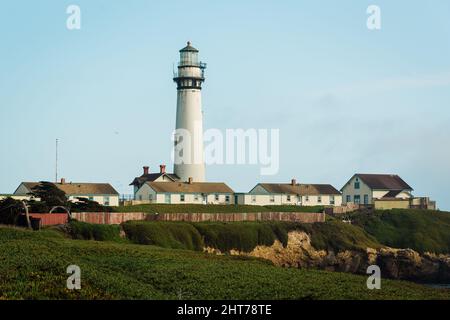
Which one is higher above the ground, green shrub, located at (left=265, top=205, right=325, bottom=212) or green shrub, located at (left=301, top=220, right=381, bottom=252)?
green shrub, located at (left=265, top=205, right=325, bottom=212)

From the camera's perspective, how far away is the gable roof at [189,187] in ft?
322

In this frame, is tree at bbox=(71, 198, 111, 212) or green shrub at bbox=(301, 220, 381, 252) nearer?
tree at bbox=(71, 198, 111, 212)

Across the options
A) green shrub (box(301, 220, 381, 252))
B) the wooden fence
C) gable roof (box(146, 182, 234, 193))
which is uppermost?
gable roof (box(146, 182, 234, 193))

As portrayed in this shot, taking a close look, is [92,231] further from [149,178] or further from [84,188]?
[149,178]

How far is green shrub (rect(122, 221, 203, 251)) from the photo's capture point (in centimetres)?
7025

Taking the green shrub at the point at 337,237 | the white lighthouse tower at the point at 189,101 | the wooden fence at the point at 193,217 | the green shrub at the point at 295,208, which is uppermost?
the white lighthouse tower at the point at 189,101

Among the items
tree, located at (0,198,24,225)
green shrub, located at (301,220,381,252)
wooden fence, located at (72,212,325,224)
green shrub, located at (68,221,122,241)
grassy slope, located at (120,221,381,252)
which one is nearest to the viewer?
green shrub, located at (68,221,122,241)

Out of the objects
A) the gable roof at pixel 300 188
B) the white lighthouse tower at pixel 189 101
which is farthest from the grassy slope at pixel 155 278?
the gable roof at pixel 300 188

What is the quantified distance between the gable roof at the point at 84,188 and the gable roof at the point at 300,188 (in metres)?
17.6

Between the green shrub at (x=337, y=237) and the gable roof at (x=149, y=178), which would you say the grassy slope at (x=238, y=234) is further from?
the gable roof at (x=149, y=178)

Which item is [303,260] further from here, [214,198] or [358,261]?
[214,198]

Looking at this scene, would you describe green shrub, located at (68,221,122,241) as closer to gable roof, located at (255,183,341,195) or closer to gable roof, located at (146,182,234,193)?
gable roof, located at (146,182,234,193)

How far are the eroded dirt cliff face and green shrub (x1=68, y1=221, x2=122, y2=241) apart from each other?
14.9 m

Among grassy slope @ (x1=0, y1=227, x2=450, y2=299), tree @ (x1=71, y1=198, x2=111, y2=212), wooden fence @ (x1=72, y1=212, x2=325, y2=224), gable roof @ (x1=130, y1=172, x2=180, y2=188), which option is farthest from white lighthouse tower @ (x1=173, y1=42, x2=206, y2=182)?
grassy slope @ (x1=0, y1=227, x2=450, y2=299)
